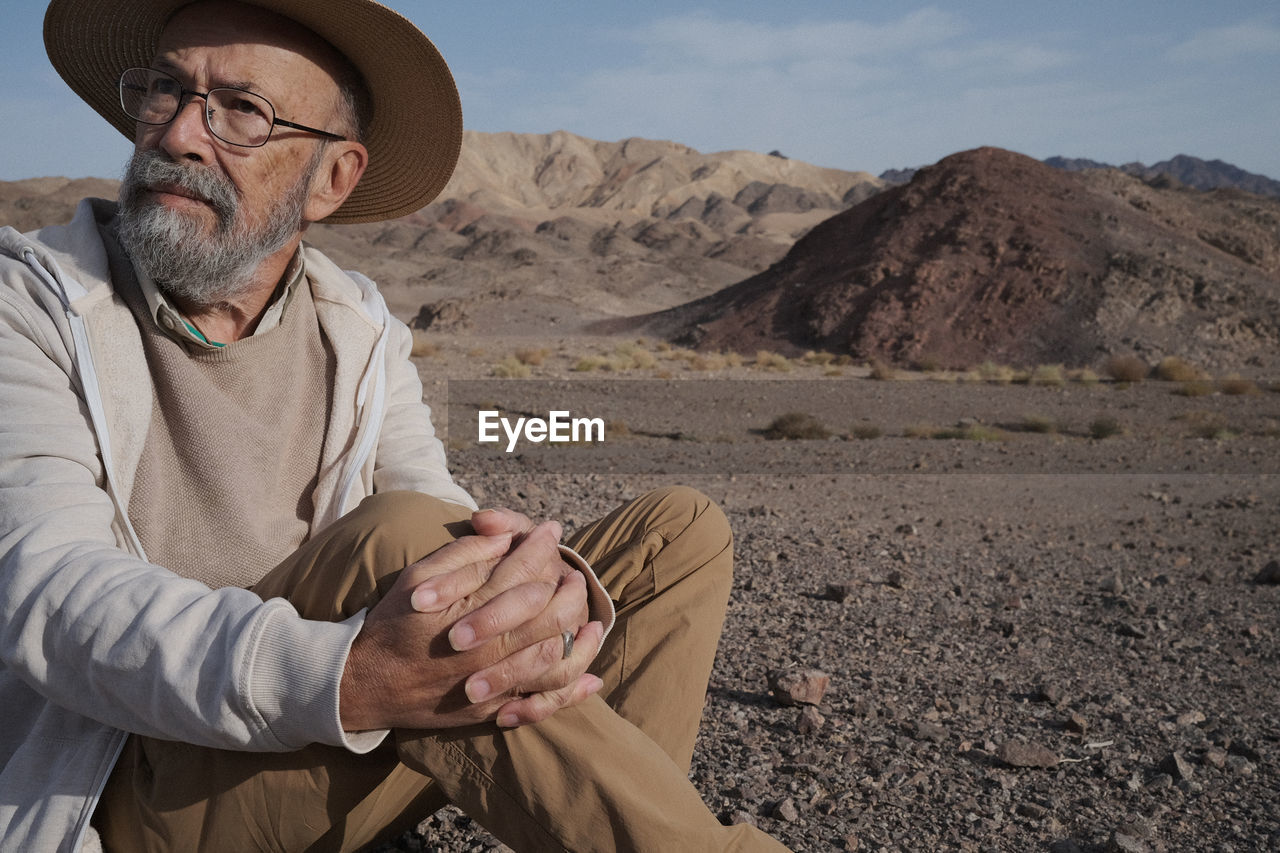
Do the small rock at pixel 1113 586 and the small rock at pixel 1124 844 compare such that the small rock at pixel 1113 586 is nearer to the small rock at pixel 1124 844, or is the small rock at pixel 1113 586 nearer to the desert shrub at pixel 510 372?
the small rock at pixel 1124 844

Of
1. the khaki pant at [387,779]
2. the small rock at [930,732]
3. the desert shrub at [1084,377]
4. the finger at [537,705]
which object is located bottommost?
the desert shrub at [1084,377]

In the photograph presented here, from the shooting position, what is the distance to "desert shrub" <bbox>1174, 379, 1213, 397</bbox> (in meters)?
15.8

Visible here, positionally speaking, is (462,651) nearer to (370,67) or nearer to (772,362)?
(370,67)

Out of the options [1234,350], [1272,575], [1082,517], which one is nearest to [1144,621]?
[1272,575]

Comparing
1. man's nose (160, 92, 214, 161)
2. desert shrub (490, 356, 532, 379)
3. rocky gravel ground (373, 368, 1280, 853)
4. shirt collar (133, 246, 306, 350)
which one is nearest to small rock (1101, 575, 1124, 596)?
rocky gravel ground (373, 368, 1280, 853)

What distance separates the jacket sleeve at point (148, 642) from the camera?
4.17 feet

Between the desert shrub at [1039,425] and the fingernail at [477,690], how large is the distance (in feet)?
39.3

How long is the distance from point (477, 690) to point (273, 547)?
2.34ft

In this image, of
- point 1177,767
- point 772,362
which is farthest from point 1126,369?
point 1177,767

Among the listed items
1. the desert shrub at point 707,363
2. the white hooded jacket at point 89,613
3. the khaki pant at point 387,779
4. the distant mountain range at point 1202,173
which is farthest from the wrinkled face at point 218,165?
the distant mountain range at point 1202,173

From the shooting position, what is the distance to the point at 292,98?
2059 mm

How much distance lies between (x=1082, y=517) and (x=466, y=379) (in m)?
10.9

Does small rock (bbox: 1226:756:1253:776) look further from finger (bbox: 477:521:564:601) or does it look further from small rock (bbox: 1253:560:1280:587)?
small rock (bbox: 1253:560:1280:587)

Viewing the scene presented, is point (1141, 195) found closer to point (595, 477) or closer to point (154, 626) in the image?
point (595, 477)
